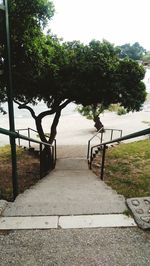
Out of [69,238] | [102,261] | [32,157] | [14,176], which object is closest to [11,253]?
[69,238]

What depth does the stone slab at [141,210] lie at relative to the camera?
7.76 feet

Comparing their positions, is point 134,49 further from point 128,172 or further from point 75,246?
point 75,246

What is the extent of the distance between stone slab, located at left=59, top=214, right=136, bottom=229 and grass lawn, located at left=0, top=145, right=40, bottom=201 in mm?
3441

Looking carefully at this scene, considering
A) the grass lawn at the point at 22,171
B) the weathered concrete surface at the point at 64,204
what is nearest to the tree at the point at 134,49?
the grass lawn at the point at 22,171

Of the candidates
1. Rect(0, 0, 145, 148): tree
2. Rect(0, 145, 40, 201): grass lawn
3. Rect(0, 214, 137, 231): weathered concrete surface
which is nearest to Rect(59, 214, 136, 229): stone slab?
Rect(0, 214, 137, 231): weathered concrete surface

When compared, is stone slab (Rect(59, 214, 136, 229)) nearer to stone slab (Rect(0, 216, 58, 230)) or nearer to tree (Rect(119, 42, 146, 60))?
stone slab (Rect(0, 216, 58, 230))

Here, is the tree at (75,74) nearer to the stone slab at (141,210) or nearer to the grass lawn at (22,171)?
the grass lawn at (22,171)

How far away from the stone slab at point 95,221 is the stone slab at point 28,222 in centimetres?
9

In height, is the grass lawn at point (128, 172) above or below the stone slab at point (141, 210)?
below

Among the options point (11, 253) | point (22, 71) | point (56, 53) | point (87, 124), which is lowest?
point (87, 124)

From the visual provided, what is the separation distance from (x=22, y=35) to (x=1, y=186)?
146 inches

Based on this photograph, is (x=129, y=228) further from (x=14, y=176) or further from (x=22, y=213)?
(x=14, y=176)

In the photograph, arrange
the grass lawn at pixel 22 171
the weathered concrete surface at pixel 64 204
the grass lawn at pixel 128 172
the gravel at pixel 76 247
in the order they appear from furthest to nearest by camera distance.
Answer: the grass lawn at pixel 22 171
the grass lawn at pixel 128 172
the weathered concrete surface at pixel 64 204
the gravel at pixel 76 247

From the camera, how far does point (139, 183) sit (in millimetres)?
6094
